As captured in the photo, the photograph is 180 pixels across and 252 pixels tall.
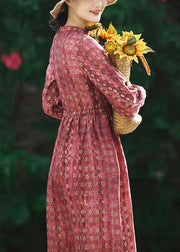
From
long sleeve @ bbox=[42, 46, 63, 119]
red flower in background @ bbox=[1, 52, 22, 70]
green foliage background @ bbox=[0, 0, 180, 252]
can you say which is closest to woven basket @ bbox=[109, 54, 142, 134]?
long sleeve @ bbox=[42, 46, 63, 119]

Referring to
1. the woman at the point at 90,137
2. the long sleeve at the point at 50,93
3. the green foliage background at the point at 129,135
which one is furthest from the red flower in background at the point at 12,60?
the woman at the point at 90,137

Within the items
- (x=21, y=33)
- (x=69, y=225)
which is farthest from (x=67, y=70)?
(x=21, y=33)

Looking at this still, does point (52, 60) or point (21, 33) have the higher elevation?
point (21, 33)

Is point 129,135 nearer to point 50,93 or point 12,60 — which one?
point 12,60

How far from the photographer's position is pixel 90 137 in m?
2.82

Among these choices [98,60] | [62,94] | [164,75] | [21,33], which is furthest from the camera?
[164,75]

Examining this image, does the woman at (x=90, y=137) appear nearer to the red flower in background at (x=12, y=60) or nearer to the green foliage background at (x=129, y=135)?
the green foliage background at (x=129, y=135)

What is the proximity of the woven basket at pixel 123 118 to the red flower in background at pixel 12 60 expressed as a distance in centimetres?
253

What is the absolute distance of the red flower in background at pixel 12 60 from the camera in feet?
17.2

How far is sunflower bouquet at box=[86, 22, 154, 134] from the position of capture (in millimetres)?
2703

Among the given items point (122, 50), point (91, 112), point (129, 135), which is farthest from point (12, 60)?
point (122, 50)

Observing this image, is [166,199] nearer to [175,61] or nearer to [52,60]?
[175,61]

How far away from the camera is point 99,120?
2.85 m

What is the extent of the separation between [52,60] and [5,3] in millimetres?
2628
